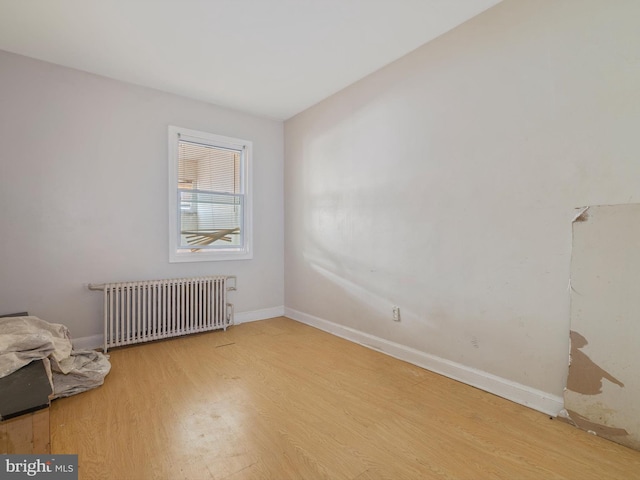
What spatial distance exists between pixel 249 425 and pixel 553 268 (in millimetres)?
2240

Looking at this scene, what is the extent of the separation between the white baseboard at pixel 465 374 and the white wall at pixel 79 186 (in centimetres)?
216

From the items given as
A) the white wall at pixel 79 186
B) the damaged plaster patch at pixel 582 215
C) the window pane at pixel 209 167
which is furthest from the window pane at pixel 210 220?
the damaged plaster patch at pixel 582 215

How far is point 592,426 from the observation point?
1.90 meters

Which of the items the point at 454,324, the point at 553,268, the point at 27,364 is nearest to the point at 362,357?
the point at 454,324

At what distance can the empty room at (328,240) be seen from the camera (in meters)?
1.82

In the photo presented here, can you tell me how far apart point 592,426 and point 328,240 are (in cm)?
282

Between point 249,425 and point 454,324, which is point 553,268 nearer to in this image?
point 454,324

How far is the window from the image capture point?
152 inches

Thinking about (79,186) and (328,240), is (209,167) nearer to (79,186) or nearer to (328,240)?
(79,186)

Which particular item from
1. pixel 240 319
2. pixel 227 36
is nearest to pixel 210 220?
pixel 240 319

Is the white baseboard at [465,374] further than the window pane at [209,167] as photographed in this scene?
No

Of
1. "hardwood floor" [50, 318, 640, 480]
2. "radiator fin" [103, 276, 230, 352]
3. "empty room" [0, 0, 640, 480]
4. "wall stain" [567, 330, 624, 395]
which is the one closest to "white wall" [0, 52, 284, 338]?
"empty room" [0, 0, 640, 480]

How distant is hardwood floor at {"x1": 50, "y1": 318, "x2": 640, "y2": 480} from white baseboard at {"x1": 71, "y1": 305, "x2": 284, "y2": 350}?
25.3 inches

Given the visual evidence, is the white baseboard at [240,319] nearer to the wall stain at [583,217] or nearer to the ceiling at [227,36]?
the ceiling at [227,36]
